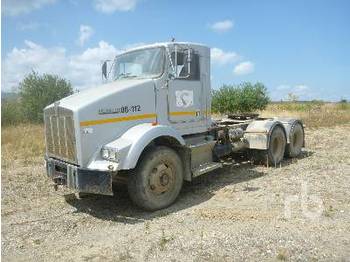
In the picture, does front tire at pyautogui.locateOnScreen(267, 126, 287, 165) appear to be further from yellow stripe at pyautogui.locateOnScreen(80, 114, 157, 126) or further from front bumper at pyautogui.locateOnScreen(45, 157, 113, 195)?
front bumper at pyautogui.locateOnScreen(45, 157, 113, 195)

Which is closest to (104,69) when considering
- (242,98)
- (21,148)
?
(21,148)

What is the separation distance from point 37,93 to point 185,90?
22.3 m

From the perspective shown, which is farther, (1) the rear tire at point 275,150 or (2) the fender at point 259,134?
(1) the rear tire at point 275,150

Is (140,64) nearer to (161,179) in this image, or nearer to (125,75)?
(125,75)

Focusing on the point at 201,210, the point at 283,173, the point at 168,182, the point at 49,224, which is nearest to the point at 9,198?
the point at 49,224

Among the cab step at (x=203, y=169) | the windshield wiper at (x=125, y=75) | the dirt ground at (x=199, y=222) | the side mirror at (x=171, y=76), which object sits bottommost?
the dirt ground at (x=199, y=222)

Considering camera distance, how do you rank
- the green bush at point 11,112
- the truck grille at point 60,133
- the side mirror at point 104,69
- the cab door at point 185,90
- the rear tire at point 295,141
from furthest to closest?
the green bush at point 11,112
the rear tire at point 295,141
the side mirror at point 104,69
the cab door at point 185,90
the truck grille at point 60,133

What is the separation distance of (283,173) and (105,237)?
504 cm

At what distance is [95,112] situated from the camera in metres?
6.46

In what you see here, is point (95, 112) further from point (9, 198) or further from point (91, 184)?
point (9, 198)

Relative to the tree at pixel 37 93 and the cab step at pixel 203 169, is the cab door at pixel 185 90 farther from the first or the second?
the tree at pixel 37 93

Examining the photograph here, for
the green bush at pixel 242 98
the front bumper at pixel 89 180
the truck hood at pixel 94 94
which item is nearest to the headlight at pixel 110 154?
the front bumper at pixel 89 180

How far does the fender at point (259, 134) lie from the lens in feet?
32.7

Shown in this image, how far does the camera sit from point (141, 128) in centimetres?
683
